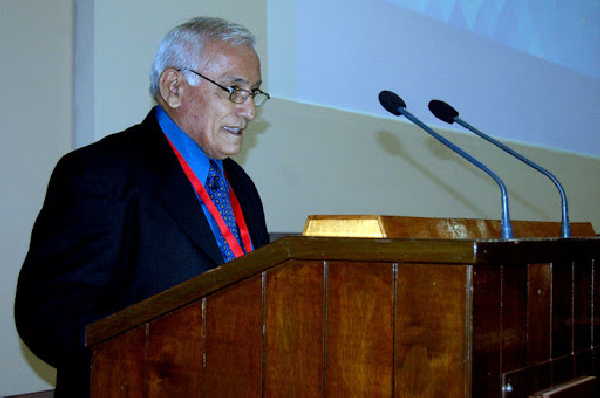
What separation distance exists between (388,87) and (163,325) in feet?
7.95

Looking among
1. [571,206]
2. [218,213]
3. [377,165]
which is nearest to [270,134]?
[377,165]

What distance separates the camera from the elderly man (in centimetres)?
125

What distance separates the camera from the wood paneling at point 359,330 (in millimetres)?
837

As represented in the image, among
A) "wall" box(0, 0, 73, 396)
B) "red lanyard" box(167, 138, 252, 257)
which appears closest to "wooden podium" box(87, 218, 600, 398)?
"red lanyard" box(167, 138, 252, 257)

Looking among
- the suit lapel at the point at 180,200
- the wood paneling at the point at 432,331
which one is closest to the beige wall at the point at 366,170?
the suit lapel at the point at 180,200

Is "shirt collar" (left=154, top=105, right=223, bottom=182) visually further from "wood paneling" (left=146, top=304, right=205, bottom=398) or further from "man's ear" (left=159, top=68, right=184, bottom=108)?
"wood paneling" (left=146, top=304, right=205, bottom=398)

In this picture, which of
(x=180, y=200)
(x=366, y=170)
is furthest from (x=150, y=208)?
(x=366, y=170)

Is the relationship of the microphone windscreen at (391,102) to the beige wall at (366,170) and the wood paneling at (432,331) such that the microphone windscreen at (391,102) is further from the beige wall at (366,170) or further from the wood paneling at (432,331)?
the beige wall at (366,170)

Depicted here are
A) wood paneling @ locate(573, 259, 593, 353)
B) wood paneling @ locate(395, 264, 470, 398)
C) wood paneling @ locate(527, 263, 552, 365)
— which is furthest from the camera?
wood paneling @ locate(573, 259, 593, 353)

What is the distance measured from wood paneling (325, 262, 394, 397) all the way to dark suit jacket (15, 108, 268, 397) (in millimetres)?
535

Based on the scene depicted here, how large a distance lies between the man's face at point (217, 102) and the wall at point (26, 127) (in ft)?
2.81

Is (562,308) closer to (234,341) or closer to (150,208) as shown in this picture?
(234,341)

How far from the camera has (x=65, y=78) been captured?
2396mm

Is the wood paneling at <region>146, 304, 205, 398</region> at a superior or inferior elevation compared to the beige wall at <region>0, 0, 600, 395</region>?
inferior
